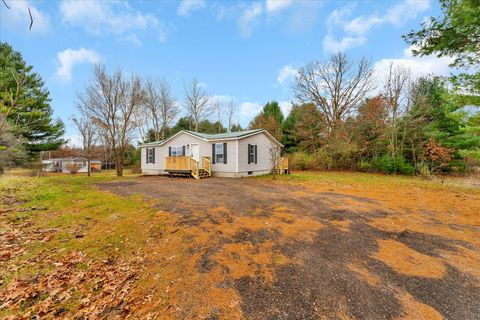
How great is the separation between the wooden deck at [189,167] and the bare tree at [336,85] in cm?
1445

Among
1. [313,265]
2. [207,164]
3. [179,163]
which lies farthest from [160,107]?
[313,265]

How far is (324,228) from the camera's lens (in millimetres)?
4445

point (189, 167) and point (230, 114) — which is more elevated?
point (230, 114)

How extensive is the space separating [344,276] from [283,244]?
1121 millimetres

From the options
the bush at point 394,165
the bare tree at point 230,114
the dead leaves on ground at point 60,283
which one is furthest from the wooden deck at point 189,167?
the bare tree at point 230,114

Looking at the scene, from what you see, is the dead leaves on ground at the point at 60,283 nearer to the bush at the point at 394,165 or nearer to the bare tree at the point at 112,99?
the bare tree at the point at 112,99

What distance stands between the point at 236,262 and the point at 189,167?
11205 millimetres

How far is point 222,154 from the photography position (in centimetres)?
1409

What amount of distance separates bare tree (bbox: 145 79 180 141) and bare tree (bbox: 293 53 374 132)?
54.5 feet

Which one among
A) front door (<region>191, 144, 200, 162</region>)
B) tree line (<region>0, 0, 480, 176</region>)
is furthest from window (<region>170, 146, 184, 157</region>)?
tree line (<region>0, 0, 480, 176</region>)

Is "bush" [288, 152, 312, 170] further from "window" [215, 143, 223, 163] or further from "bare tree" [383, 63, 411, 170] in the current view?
"window" [215, 143, 223, 163]

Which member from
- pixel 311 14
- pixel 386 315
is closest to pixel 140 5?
pixel 311 14

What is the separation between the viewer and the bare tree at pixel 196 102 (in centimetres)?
2822

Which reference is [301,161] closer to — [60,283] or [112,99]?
[112,99]
